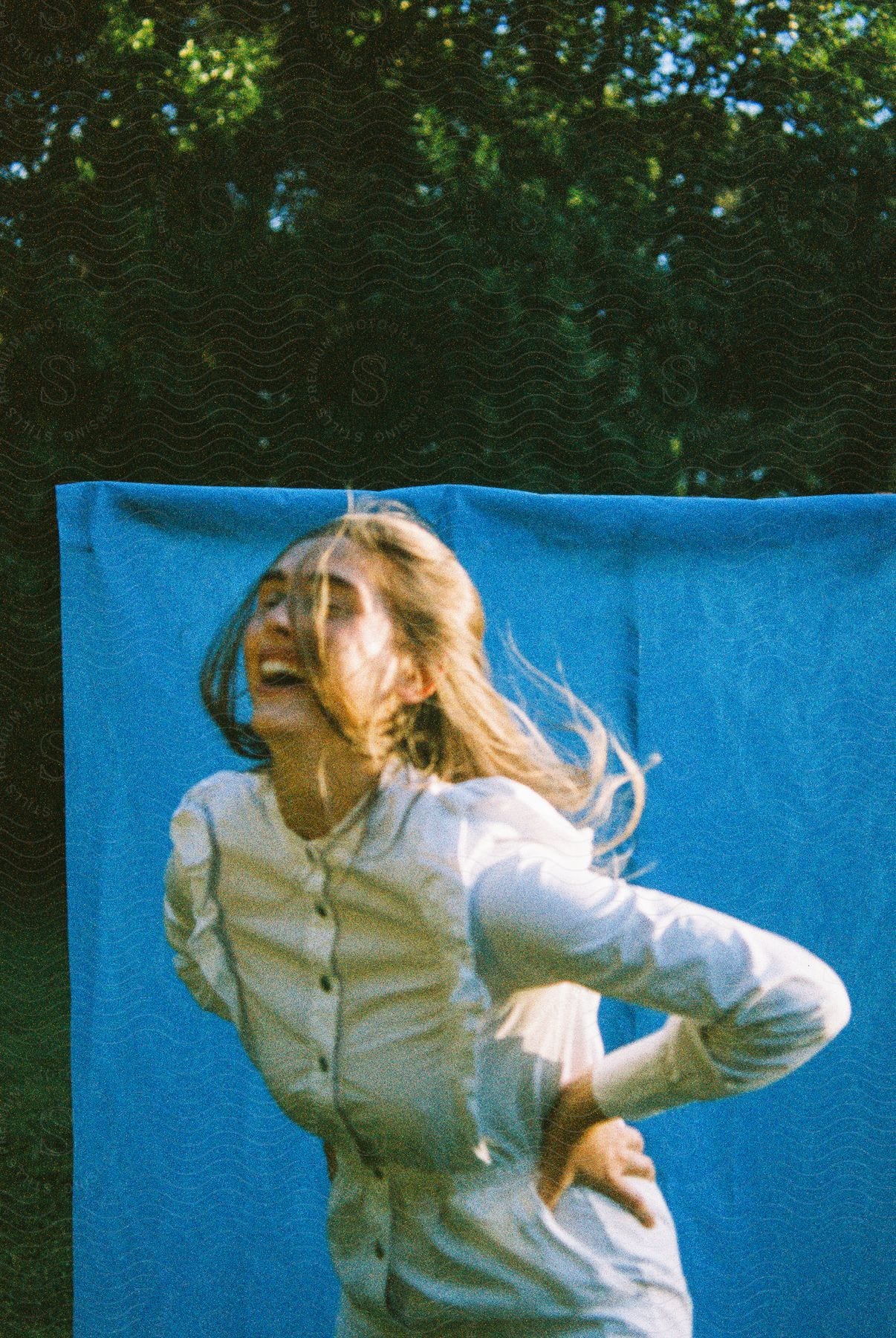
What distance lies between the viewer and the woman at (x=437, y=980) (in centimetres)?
116

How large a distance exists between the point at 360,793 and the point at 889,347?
2969 mm

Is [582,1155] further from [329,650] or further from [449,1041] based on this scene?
[329,650]

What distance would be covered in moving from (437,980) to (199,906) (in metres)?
0.28

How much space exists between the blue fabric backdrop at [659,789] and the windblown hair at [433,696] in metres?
0.03

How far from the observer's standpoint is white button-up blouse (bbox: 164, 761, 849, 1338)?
1.22m

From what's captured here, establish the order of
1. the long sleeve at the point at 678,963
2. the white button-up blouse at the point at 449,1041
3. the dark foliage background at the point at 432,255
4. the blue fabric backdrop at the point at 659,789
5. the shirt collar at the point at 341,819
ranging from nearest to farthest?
the long sleeve at the point at 678,963
the white button-up blouse at the point at 449,1041
the shirt collar at the point at 341,819
the blue fabric backdrop at the point at 659,789
the dark foliage background at the point at 432,255

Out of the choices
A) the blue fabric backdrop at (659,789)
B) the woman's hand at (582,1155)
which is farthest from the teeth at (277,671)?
the woman's hand at (582,1155)

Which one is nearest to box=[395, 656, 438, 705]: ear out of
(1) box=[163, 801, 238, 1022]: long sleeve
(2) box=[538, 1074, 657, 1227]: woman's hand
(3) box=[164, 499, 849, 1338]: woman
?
(3) box=[164, 499, 849, 1338]: woman

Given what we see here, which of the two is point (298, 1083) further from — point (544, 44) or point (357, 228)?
point (544, 44)

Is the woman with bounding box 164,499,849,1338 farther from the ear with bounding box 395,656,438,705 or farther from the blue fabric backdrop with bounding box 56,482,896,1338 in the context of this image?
the blue fabric backdrop with bounding box 56,482,896,1338

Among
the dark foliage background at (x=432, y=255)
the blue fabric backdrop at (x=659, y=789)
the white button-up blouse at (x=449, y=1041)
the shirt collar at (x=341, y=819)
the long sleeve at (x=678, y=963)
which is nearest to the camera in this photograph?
the long sleeve at (x=678, y=963)

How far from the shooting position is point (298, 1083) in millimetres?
1341

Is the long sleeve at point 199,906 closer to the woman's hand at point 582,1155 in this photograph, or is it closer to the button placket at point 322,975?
the button placket at point 322,975

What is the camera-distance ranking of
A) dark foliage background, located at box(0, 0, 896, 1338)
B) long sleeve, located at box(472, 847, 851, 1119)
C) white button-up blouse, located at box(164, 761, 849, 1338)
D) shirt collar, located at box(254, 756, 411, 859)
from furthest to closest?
dark foliage background, located at box(0, 0, 896, 1338), shirt collar, located at box(254, 756, 411, 859), white button-up blouse, located at box(164, 761, 849, 1338), long sleeve, located at box(472, 847, 851, 1119)
